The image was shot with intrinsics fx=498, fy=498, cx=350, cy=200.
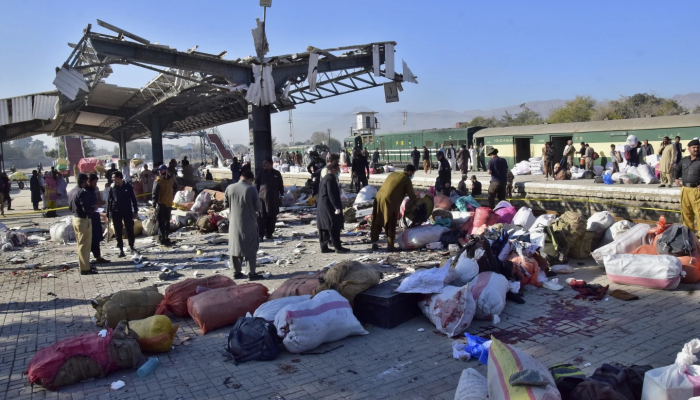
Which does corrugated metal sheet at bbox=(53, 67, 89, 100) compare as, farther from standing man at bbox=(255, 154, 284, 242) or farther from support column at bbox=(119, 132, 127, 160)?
support column at bbox=(119, 132, 127, 160)

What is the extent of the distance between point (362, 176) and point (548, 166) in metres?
6.88

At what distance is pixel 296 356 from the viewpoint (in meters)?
4.35

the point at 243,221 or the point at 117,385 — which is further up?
the point at 243,221

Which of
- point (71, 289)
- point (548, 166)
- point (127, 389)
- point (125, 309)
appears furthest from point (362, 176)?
point (127, 389)

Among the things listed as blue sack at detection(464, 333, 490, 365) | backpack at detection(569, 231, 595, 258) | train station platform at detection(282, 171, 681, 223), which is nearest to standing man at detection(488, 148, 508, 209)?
train station platform at detection(282, 171, 681, 223)

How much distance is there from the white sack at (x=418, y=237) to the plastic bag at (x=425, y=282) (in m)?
3.13

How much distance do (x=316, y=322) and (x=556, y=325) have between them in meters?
2.37

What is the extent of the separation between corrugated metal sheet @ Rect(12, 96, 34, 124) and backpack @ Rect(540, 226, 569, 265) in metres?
11.4

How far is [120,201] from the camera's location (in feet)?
28.1

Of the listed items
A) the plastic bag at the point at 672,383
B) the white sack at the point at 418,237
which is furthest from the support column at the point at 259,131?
the plastic bag at the point at 672,383

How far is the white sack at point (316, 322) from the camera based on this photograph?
4.33 meters

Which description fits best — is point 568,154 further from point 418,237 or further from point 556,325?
point 556,325

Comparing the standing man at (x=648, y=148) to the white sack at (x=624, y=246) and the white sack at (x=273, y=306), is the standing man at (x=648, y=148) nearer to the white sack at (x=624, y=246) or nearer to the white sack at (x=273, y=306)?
the white sack at (x=624, y=246)

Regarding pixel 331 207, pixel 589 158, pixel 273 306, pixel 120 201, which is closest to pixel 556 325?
pixel 273 306
